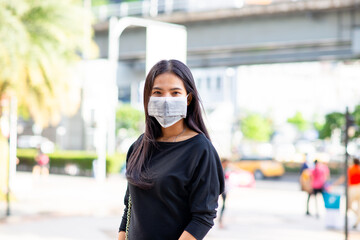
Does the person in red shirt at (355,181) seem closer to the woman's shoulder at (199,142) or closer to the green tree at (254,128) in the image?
the woman's shoulder at (199,142)

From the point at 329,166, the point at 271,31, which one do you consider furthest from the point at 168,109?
the point at 329,166

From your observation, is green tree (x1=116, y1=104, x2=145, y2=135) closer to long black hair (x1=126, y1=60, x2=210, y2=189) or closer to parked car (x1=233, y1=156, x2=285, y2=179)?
parked car (x1=233, y1=156, x2=285, y2=179)

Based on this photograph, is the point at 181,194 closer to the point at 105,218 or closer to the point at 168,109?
the point at 168,109

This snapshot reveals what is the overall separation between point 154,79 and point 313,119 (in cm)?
8336

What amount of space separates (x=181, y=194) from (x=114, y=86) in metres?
27.1

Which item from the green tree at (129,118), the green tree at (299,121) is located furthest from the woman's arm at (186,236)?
the green tree at (299,121)

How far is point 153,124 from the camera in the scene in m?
2.70

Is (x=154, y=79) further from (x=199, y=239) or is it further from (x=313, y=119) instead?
(x=313, y=119)

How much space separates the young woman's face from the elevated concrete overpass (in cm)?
2208

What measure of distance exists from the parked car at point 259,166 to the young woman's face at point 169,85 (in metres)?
30.1

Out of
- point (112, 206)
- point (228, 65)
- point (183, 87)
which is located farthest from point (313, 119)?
point (183, 87)

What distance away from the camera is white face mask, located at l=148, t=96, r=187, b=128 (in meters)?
2.55

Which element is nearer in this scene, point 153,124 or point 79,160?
point 153,124

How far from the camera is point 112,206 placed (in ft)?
53.8
